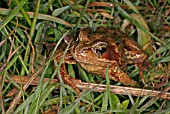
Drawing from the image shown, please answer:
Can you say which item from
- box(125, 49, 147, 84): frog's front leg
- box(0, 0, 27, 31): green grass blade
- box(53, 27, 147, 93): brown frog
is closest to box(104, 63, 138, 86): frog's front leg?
box(53, 27, 147, 93): brown frog

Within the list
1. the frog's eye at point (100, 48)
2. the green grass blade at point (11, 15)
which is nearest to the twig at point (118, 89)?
the frog's eye at point (100, 48)

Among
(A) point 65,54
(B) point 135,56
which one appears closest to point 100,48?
(A) point 65,54

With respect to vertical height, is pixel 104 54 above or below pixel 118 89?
above

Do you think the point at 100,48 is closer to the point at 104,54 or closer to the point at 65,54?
the point at 104,54

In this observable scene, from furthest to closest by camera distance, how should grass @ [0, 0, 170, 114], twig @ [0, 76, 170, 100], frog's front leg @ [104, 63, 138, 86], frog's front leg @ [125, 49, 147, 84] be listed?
frog's front leg @ [125, 49, 147, 84] → frog's front leg @ [104, 63, 138, 86] → twig @ [0, 76, 170, 100] → grass @ [0, 0, 170, 114]

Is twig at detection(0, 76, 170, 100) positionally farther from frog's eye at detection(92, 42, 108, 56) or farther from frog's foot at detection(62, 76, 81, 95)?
frog's eye at detection(92, 42, 108, 56)

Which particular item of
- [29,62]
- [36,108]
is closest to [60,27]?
[29,62]

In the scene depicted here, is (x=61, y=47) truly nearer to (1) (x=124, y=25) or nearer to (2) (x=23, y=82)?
(2) (x=23, y=82)
